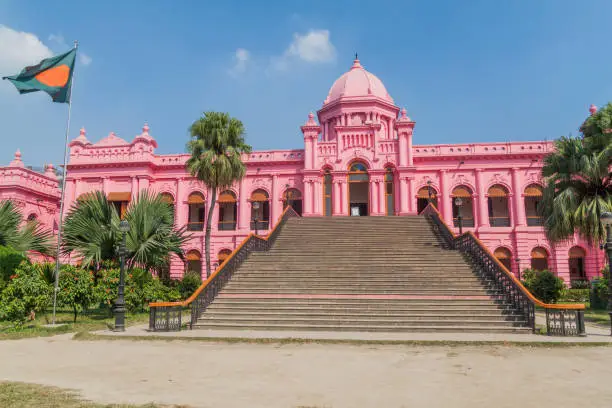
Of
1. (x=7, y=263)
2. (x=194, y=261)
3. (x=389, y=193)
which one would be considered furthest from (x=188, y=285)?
(x=389, y=193)

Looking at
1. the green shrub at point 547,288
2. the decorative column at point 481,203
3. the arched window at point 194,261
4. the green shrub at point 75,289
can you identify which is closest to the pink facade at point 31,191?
the arched window at point 194,261

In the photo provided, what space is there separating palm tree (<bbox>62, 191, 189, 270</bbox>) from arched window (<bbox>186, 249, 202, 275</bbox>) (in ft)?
40.2

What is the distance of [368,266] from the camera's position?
55.8ft

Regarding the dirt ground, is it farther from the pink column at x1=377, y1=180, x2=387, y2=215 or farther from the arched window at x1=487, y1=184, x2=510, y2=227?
the arched window at x1=487, y1=184, x2=510, y2=227

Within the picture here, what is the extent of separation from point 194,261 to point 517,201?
74.5 ft

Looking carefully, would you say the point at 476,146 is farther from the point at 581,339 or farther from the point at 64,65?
the point at 64,65

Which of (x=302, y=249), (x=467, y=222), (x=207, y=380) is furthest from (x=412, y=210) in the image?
(x=207, y=380)

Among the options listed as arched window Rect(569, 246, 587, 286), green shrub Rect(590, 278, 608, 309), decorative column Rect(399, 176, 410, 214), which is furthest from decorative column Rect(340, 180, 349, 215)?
arched window Rect(569, 246, 587, 286)

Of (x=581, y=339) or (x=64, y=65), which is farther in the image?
(x=64, y=65)

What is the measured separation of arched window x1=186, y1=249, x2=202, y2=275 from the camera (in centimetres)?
3041

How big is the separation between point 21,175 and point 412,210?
28.4 m

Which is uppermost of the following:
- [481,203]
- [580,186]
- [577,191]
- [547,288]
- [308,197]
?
→ [308,197]

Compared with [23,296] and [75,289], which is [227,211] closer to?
[75,289]

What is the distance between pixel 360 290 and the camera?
49.0 feet
